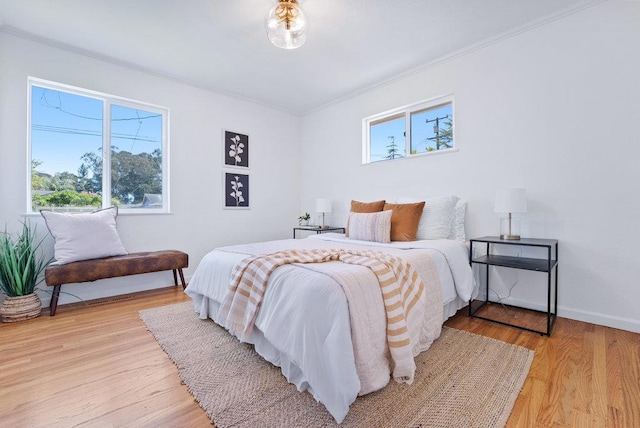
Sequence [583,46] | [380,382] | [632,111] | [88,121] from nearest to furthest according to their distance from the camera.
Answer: [380,382] < [632,111] < [583,46] < [88,121]

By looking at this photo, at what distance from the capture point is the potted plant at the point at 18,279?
2.43 meters

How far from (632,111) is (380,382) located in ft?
8.99

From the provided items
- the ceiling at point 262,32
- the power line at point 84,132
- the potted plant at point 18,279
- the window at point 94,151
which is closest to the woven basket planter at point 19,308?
the potted plant at point 18,279

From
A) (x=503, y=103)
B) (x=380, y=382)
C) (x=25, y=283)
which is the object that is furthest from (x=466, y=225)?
(x=25, y=283)

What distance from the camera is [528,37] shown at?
2627 millimetres

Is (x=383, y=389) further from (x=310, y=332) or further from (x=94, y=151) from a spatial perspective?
(x=94, y=151)

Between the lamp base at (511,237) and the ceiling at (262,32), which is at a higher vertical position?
the ceiling at (262,32)

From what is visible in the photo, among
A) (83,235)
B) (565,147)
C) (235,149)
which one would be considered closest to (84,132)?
(83,235)

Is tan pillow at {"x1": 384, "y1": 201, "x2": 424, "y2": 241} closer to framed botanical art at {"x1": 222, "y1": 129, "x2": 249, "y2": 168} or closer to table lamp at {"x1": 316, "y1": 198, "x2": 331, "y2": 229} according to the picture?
table lamp at {"x1": 316, "y1": 198, "x2": 331, "y2": 229}

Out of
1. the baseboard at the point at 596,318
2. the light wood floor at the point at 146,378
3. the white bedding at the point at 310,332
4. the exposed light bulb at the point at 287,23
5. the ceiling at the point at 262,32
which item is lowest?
Answer: the light wood floor at the point at 146,378

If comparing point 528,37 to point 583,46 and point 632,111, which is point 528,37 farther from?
point 632,111

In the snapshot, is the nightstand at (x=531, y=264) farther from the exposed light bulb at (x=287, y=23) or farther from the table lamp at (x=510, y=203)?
the exposed light bulb at (x=287, y=23)

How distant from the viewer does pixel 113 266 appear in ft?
9.16

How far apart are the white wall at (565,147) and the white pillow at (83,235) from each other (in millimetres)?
3431
